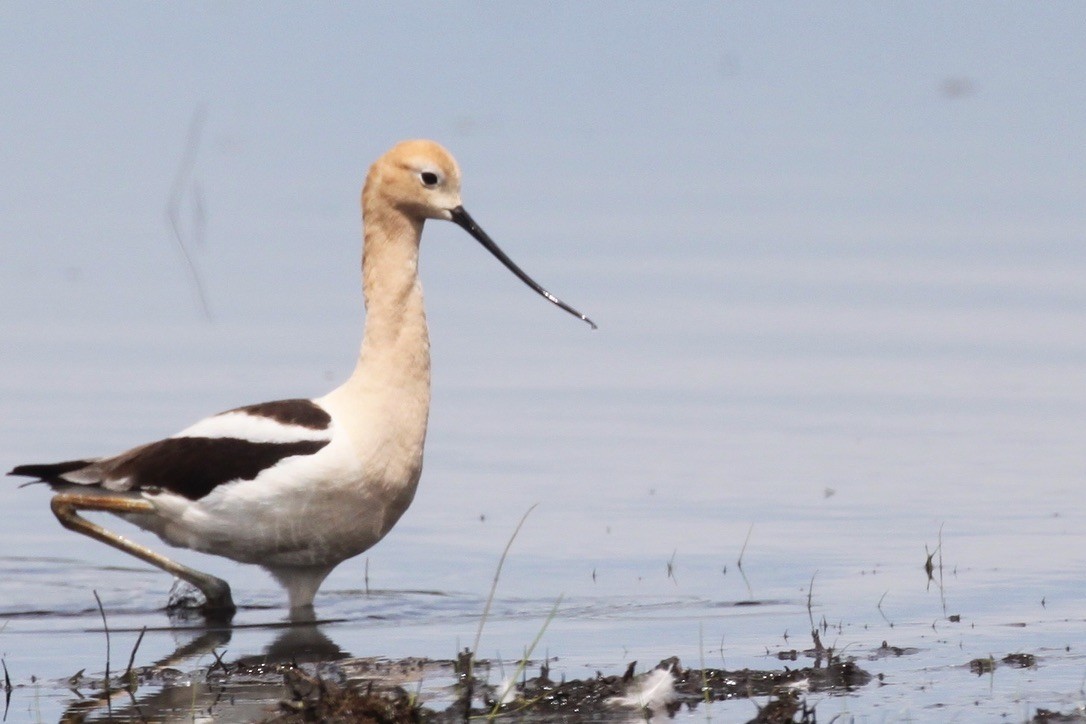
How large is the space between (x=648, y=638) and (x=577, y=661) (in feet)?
1.59

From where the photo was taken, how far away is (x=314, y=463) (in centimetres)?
815

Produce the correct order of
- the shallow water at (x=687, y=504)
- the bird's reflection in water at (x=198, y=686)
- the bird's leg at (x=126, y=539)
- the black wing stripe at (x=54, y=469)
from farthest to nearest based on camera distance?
1. the black wing stripe at (x=54, y=469)
2. the bird's leg at (x=126, y=539)
3. the shallow water at (x=687, y=504)
4. the bird's reflection in water at (x=198, y=686)

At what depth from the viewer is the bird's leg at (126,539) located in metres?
8.52

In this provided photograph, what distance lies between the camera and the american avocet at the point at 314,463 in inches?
323

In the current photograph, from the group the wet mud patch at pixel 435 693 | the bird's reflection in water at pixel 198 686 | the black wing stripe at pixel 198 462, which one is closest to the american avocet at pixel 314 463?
the black wing stripe at pixel 198 462

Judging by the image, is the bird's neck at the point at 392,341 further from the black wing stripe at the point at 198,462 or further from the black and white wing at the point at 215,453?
the black wing stripe at the point at 198,462

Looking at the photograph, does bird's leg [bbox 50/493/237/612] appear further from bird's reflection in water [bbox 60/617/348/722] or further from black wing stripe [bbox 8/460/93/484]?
bird's reflection in water [bbox 60/617/348/722]

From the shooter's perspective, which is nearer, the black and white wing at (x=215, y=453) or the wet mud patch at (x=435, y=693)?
the wet mud patch at (x=435, y=693)

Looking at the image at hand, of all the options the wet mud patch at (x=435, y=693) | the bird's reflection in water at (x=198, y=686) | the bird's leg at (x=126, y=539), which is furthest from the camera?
the bird's leg at (x=126, y=539)

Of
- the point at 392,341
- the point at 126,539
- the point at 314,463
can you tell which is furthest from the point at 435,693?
the point at 126,539

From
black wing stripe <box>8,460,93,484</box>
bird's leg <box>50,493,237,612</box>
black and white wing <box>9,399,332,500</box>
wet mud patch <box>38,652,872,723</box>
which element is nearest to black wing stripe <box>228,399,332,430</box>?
black and white wing <box>9,399,332,500</box>

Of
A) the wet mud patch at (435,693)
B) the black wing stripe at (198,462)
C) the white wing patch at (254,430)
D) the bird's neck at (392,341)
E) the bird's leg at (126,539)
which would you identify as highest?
the bird's neck at (392,341)

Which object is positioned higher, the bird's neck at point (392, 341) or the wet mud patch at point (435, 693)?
the bird's neck at point (392, 341)

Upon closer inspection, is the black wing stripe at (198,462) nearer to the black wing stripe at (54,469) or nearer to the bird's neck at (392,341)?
the black wing stripe at (54,469)
